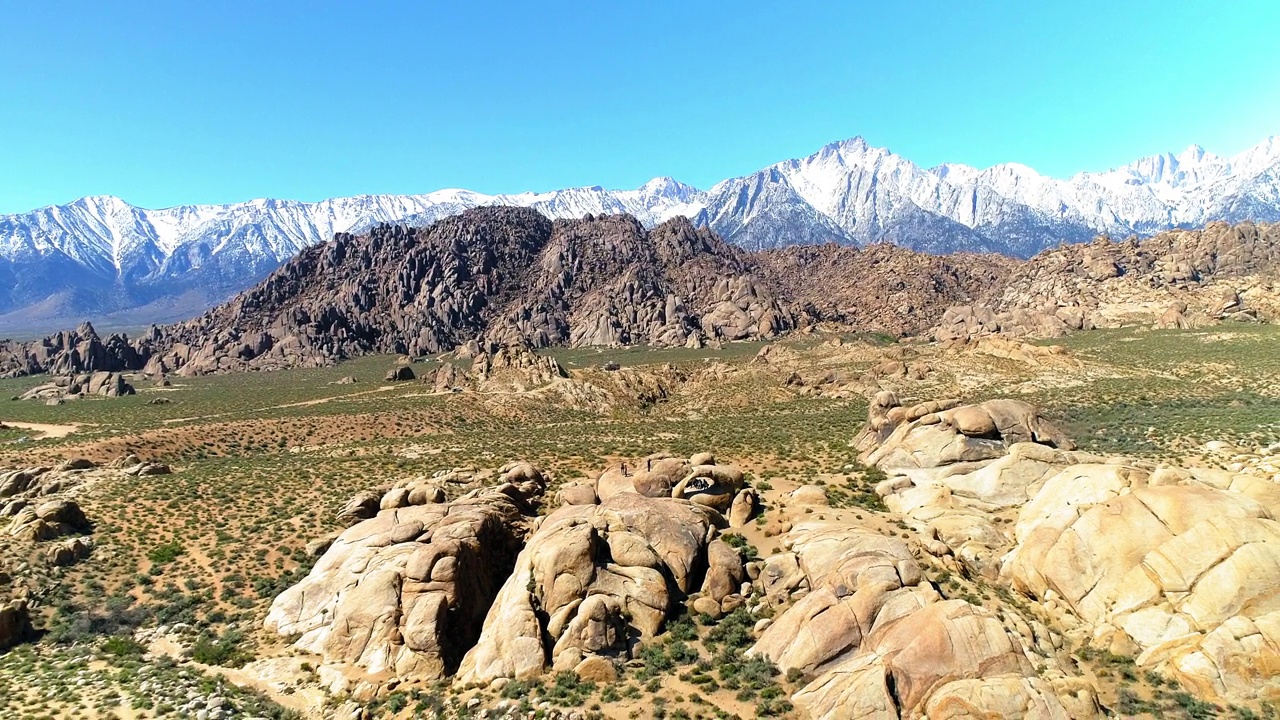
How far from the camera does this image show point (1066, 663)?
20.4 metres

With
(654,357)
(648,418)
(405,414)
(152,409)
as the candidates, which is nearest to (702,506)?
(648,418)

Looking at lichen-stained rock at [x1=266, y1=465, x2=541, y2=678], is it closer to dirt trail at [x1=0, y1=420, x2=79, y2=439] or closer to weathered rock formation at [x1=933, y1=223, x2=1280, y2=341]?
dirt trail at [x1=0, y1=420, x2=79, y2=439]

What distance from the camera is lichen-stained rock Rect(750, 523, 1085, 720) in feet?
58.5

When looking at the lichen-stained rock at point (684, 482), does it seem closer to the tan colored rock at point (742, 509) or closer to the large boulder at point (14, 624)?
the tan colored rock at point (742, 509)

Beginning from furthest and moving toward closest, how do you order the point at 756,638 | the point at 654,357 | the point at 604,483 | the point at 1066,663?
the point at 654,357
the point at 604,483
the point at 756,638
the point at 1066,663

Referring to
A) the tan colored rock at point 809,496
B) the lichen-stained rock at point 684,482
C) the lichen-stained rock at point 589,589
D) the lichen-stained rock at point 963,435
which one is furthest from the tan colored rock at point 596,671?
the lichen-stained rock at point 963,435

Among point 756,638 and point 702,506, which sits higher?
point 702,506

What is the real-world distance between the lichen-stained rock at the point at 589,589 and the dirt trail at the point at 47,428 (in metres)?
70.2

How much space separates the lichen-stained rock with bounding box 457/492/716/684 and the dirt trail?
70.2 m

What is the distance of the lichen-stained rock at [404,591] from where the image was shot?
78.7 feet

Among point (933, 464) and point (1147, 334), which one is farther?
point (1147, 334)

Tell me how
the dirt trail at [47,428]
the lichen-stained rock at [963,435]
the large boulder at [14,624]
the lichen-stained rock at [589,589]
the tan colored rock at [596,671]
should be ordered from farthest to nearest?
the dirt trail at [47,428]
the lichen-stained rock at [963,435]
the large boulder at [14,624]
the lichen-stained rock at [589,589]
the tan colored rock at [596,671]

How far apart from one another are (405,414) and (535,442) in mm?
24334

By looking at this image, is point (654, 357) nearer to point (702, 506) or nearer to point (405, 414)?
point (405, 414)
